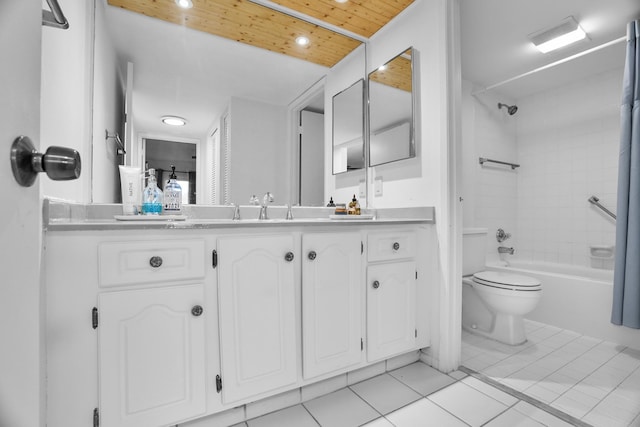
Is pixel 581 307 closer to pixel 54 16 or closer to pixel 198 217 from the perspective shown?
pixel 198 217

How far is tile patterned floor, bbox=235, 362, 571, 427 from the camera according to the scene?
1260 millimetres

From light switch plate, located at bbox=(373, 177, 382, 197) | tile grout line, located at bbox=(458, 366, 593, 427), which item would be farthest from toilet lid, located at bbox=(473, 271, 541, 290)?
light switch plate, located at bbox=(373, 177, 382, 197)

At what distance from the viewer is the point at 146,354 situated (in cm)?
102

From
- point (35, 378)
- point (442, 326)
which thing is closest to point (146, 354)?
point (35, 378)

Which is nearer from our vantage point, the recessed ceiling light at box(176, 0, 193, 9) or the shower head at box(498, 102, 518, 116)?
the recessed ceiling light at box(176, 0, 193, 9)

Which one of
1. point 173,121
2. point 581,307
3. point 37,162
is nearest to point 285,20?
point 173,121

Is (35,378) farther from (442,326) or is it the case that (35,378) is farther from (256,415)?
(442,326)

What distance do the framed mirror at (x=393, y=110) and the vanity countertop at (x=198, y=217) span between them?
15.7 inches

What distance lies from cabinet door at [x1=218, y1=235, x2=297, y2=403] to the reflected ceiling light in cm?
80

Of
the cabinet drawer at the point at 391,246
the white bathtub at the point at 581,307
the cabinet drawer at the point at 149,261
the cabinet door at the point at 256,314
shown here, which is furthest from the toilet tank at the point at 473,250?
the cabinet drawer at the point at 149,261

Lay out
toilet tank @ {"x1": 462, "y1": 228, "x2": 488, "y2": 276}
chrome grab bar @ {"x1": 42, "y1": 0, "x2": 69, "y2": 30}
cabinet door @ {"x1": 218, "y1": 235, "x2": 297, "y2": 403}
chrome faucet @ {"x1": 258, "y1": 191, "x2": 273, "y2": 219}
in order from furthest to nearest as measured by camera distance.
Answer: toilet tank @ {"x1": 462, "y1": 228, "x2": 488, "y2": 276} < chrome faucet @ {"x1": 258, "y1": 191, "x2": 273, "y2": 219} < cabinet door @ {"x1": 218, "y1": 235, "x2": 297, "y2": 403} < chrome grab bar @ {"x1": 42, "y1": 0, "x2": 69, "y2": 30}

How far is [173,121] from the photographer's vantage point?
1.55 m

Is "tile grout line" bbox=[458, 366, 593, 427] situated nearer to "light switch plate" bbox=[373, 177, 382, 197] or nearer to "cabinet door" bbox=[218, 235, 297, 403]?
"cabinet door" bbox=[218, 235, 297, 403]

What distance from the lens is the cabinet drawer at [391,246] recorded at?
155 centimetres
